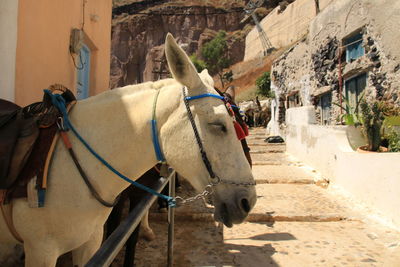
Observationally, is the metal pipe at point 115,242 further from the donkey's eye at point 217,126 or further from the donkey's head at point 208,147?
the donkey's eye at point 217,126

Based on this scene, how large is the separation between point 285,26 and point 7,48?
42.0 meters

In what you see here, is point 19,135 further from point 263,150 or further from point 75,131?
point 263,150

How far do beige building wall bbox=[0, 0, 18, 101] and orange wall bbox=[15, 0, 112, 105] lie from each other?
0.29ft

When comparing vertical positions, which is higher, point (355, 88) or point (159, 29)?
point (159, 29)

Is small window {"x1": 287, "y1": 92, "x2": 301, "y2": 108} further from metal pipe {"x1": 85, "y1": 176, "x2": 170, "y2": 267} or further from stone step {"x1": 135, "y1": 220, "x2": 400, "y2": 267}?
metal pipe {"x1": 85, "y1": 176, "x2": 170, "y2": 267}

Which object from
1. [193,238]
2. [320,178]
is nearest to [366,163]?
[320,178]

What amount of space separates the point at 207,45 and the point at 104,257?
53.9 m

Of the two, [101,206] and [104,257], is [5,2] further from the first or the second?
[104,257]

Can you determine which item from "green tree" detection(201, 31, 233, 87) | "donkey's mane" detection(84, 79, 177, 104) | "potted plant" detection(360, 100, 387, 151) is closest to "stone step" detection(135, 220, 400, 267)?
"potted plant" detection(360, 100, 387, 151)

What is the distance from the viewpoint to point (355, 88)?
968cm

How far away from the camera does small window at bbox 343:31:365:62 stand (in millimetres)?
9266

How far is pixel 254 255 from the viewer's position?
3.46 m

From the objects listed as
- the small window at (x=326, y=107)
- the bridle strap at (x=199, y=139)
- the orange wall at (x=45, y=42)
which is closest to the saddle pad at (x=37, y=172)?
the bridle strap at (x=199, y=139)

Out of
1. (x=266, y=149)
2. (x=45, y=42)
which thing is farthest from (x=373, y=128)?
(x=266, y=149)
